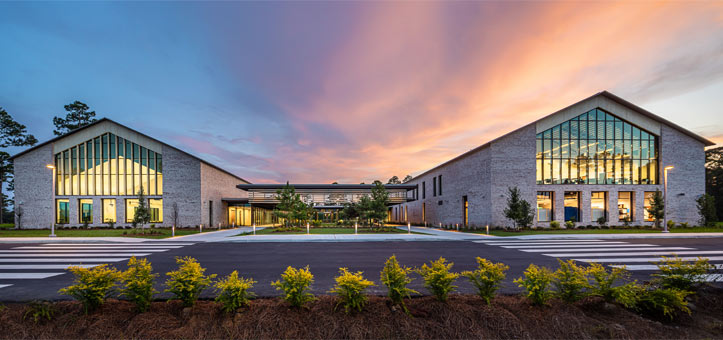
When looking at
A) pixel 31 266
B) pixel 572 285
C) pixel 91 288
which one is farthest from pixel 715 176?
pixel 31 266

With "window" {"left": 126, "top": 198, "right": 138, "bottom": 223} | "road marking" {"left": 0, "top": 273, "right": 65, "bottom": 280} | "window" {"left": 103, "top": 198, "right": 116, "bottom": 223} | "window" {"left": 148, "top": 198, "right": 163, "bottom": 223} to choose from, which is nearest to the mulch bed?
"road marking" {"left": 0, "top": 273, "right": 65, "bottom": 280}

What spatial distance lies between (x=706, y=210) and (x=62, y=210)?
226 feet

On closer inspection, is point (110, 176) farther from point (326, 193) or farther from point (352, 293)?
point (352, 293)

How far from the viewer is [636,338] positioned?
3947 millimetres

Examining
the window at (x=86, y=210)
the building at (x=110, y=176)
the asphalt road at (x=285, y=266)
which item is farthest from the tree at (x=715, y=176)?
the window at (x=86, y=210)

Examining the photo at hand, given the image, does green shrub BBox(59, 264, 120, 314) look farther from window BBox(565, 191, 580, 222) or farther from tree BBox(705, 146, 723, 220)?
tree BBox(705, 146, 723, 220)

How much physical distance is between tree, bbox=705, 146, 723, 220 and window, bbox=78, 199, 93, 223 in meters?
84.8

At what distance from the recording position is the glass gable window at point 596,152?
2925cm

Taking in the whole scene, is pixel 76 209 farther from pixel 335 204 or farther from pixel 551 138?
pixel 551 138

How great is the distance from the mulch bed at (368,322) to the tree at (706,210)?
3674cm

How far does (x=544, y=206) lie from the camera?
94.7 ft

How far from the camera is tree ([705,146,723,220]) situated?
46847 millimetres

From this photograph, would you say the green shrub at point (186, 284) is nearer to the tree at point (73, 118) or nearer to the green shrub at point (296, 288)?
the green shrub at point (296, 288)

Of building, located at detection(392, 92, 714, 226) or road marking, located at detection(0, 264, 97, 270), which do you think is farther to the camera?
building, located at detection(392, 92, 714, 226)
